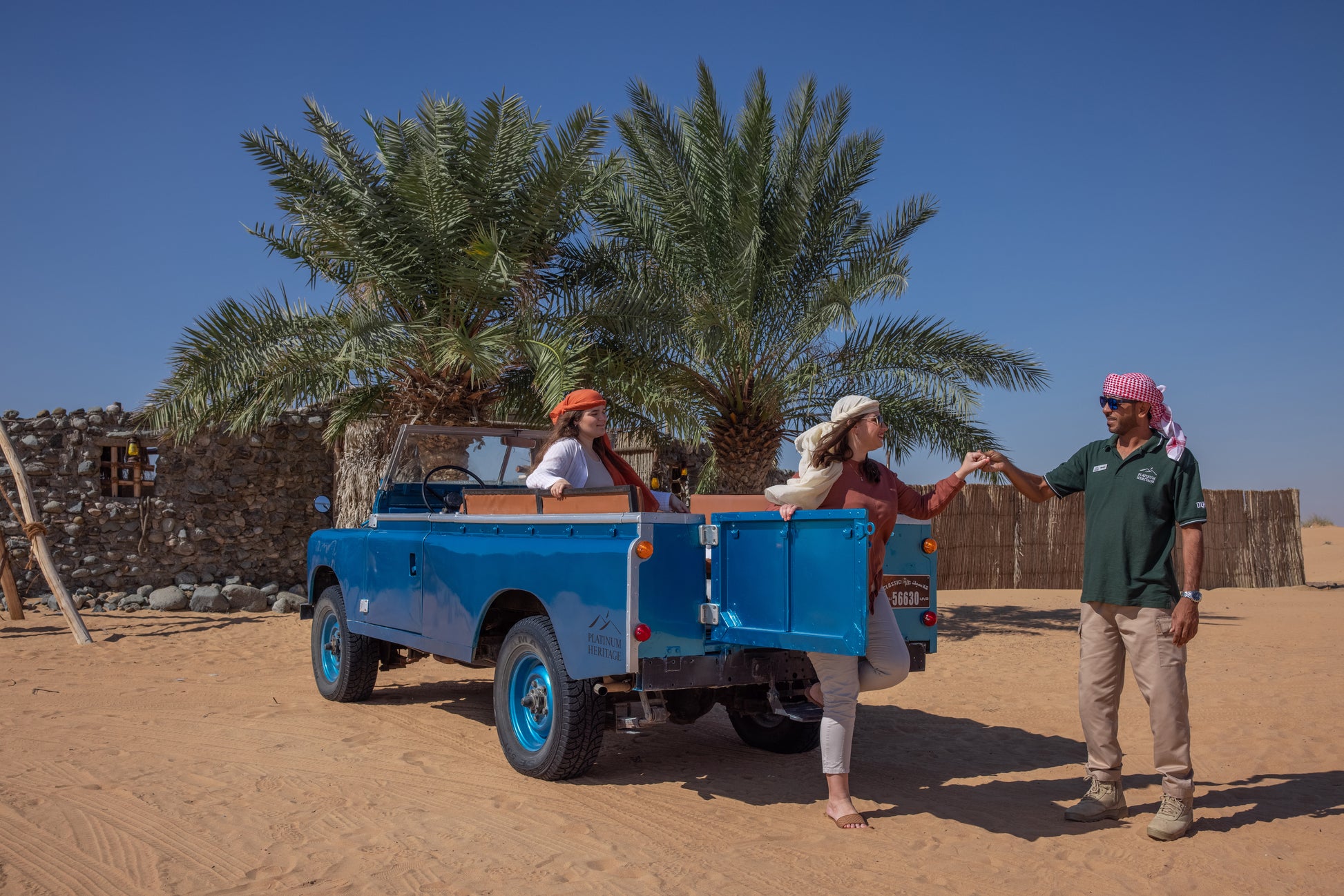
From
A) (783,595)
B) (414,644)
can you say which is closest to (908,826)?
(783,595)

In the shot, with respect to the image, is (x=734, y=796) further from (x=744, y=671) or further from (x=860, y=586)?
(x=860, y=586)

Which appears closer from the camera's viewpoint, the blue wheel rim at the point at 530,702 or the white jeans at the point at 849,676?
the white jeans at the point at 849,676

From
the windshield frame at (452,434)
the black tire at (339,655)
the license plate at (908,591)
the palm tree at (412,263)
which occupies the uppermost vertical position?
the palm tree at (412,263)

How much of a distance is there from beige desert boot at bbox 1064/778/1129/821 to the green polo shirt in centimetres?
87

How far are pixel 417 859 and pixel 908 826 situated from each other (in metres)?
2.11

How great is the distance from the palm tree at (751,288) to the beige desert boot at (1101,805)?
694 centimetres

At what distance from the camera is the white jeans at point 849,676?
14.1 feet

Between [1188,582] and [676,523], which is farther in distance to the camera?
[676,523]

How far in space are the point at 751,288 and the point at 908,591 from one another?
673cm

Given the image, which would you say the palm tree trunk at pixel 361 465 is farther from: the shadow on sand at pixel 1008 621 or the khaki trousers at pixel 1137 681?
Answer: the khaki trousers at pixel 1137 681

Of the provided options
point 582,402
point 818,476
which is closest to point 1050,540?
point 582,402

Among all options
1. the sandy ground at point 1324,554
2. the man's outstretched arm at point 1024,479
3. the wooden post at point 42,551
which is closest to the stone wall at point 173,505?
the wooden post at point 42,551

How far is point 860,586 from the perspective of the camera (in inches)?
153

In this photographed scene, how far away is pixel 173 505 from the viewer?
44.7 ft
